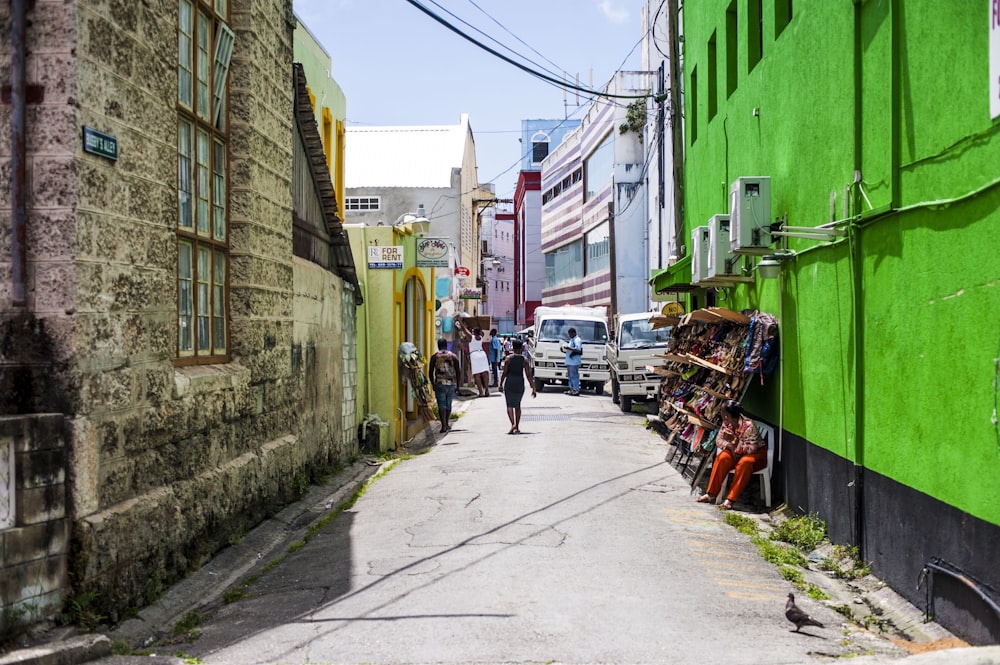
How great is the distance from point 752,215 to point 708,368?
8.28 feet

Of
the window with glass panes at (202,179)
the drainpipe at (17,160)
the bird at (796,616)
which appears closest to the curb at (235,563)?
the window with glass panes at (202,179)

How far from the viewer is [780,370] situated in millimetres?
11734

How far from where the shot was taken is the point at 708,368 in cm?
1329

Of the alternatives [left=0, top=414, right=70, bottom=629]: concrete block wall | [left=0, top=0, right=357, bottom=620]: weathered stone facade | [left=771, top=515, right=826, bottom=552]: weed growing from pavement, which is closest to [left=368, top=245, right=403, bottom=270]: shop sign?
[left=0, top=0, right=357, bottom=620]: weathered stone facade

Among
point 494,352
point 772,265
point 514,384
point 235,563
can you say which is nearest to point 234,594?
point 235,563

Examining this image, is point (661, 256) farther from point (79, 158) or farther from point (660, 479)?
point (79, 158)

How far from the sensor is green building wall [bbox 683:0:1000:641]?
614 cm

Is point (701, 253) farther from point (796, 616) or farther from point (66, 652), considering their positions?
point (66, 652)

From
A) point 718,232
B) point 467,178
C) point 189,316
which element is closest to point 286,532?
point 189,316

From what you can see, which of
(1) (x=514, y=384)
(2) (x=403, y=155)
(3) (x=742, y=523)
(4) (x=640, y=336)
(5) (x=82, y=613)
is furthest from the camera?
(2) (x=403, y=155)

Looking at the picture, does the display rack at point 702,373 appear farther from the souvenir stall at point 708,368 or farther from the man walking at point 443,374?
the man walking at point 443,374

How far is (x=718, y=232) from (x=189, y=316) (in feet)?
22.7

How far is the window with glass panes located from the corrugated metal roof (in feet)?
98.9

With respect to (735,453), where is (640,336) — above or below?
above
